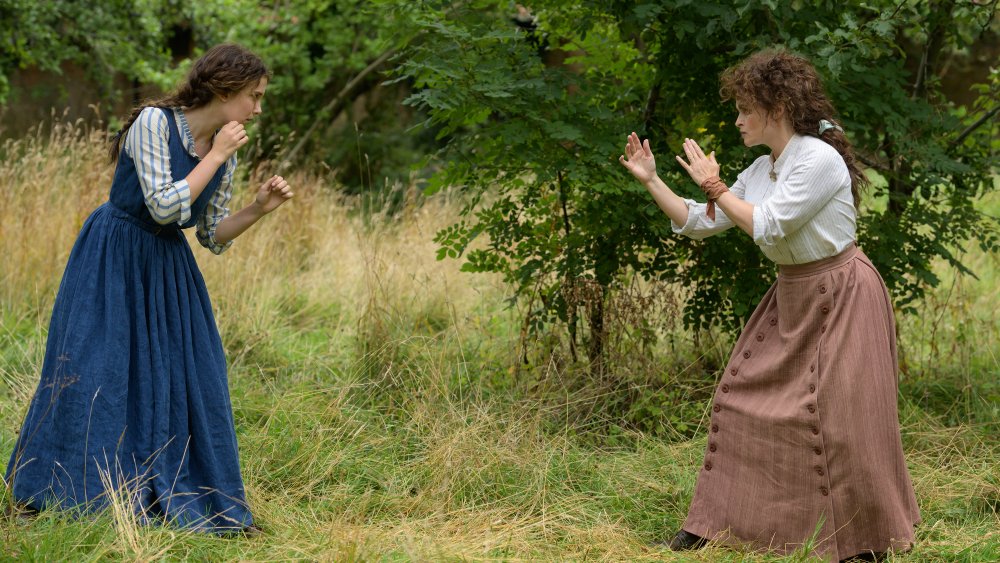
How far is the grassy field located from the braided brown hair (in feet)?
4.18

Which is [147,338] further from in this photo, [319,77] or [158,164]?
[319,77]

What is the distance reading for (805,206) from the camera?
3.29 metres

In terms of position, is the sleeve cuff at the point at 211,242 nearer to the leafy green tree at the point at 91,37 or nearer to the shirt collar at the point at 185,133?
the shirt collar at the point at 185,133

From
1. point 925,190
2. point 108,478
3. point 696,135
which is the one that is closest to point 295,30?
point 696,135

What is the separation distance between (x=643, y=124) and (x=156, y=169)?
7.72 feet

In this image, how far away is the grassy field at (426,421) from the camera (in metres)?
3.49

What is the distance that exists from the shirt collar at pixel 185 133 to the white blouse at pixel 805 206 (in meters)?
1.82

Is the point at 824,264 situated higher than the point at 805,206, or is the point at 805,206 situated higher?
the point at 805,206

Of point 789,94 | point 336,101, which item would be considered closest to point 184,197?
point 789,94

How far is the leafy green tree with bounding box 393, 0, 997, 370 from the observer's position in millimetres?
4430

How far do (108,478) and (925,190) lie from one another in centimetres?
375

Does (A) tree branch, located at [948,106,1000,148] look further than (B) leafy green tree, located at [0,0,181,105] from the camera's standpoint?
No

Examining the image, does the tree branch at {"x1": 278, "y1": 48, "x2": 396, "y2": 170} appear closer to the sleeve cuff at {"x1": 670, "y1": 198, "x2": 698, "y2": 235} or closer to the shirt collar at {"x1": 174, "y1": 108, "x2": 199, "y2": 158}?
the shirt collar at {"x1": 174, "y1": 108, "x2": 199, "y2": 158}

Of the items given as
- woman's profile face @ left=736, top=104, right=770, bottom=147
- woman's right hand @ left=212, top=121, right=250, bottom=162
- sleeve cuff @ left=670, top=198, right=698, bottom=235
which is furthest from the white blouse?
woman's right hand @ left=212, top=121, right=250, bottom=162
